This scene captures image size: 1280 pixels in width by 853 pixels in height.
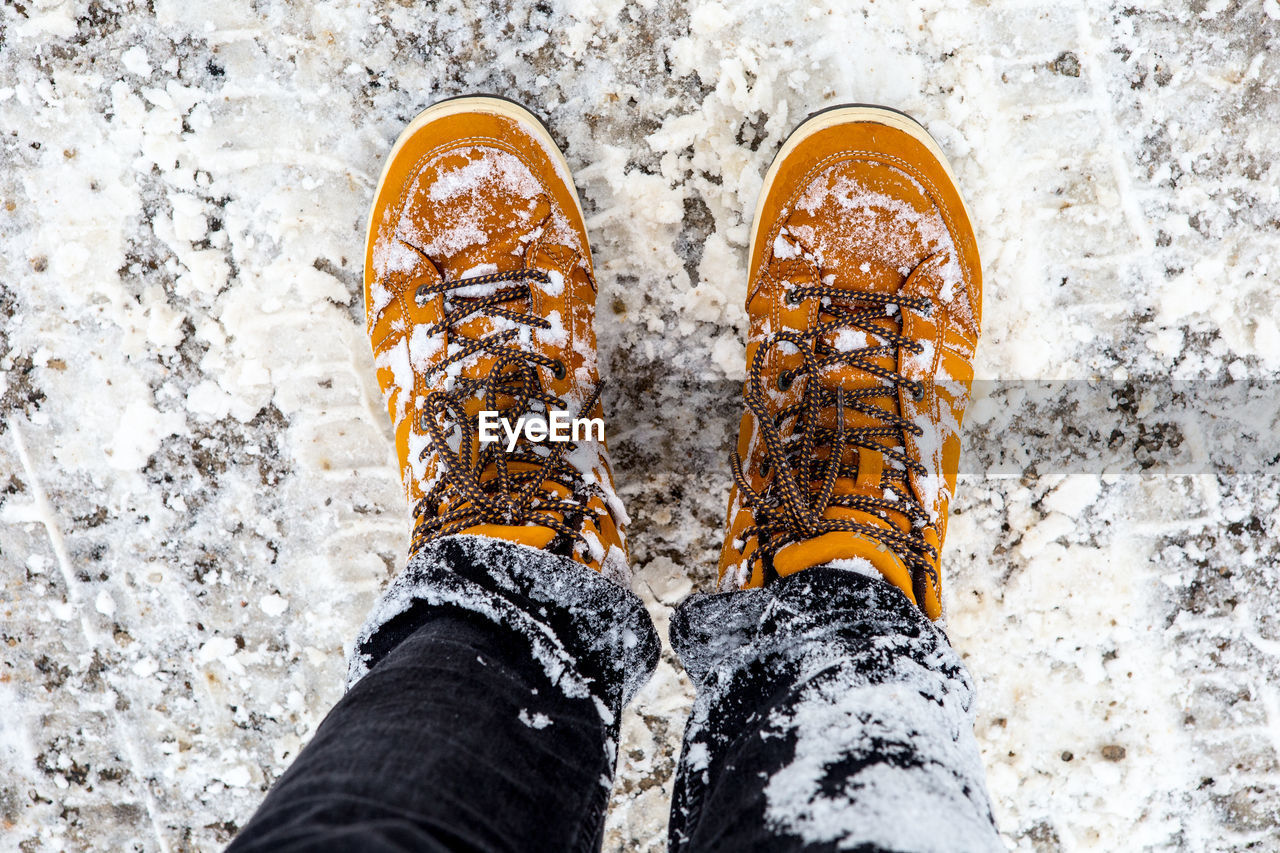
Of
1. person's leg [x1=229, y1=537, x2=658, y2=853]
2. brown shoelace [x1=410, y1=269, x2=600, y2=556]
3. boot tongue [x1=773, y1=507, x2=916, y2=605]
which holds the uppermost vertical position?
brown shoelace [x1=410, y1=269, x2=600, y2=556]

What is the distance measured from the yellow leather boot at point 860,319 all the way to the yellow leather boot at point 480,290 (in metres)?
0.26

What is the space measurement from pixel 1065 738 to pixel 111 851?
1682mm

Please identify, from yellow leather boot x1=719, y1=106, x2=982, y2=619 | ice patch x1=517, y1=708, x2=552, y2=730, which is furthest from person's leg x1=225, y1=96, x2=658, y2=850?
yellow leather boot x1=719, y1=106, x2=982, y2=619

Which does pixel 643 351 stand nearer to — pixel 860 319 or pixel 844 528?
pixel 860 319

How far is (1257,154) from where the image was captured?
107 centimetres

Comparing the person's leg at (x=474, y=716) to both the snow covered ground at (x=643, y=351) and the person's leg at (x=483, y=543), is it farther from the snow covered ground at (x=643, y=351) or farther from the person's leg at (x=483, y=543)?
the snow covered ground at (x=643, y=351)

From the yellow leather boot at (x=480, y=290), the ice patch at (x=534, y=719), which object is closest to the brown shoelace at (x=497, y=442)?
the yellow leather boot at (x=480, y=290)

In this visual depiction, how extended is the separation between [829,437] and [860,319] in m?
0.18

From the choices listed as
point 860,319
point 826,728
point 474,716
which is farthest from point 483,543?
point 860,319

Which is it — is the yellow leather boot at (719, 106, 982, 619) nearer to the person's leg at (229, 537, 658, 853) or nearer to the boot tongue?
the boot tongue

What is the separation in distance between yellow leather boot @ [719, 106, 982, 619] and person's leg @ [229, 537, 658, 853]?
0.27m

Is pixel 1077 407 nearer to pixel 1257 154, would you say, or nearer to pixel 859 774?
pixel 1257 154

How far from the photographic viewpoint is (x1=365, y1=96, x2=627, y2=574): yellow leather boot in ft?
3.33

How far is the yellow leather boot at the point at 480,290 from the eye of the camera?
1015 millimetres
